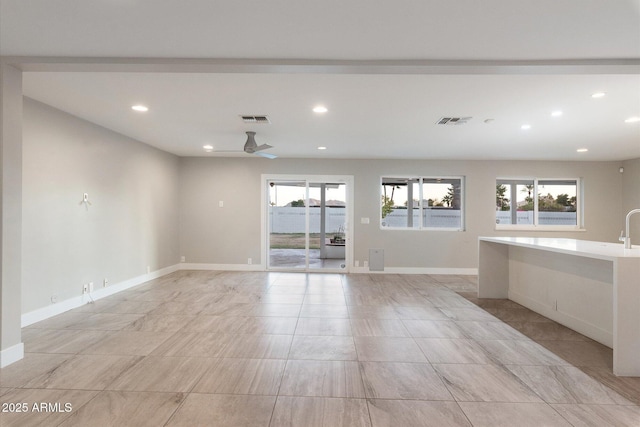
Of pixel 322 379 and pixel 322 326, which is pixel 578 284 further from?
pixel 322 379

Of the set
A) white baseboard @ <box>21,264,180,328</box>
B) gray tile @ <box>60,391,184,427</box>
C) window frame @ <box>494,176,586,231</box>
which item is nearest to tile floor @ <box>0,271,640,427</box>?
gray tile @ <box>60,391,184,427</box>

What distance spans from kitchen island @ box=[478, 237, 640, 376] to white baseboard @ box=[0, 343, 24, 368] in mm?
4813

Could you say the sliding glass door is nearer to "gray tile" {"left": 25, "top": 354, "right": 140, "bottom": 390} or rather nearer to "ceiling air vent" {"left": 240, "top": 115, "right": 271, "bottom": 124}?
"ceiling air vent" {"left": 240, "top": 115, "right": 271, "bottom": 124}

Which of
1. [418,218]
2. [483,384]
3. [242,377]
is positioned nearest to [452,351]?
[483,384]

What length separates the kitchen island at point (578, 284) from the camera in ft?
8.12

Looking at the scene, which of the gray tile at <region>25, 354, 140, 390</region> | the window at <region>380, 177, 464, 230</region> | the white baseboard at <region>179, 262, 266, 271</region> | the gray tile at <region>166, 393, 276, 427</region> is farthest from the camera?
the window at <region>380, 177, 464, 230</region>

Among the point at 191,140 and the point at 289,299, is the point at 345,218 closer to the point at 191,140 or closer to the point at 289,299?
the point at 289,299

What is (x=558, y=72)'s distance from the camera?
2.64 metres

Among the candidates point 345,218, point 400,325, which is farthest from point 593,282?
point 345,218

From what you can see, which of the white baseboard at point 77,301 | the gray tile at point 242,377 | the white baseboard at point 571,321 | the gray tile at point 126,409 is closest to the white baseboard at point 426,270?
the white baseboard at point 571,321

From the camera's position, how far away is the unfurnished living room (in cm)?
207

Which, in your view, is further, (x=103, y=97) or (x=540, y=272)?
(x=540, y=272)

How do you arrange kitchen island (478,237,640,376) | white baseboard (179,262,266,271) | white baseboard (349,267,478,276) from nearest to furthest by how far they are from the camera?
kitchen island (478,237,640,376) < white baseboard (349,267,478,276) < white baseboard (179,262,266,271)

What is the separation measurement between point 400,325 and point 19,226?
148 inches
